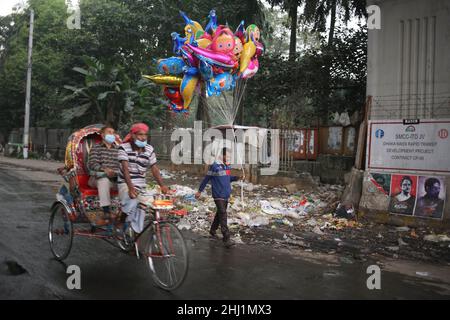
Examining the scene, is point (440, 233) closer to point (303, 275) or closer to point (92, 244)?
point (303, 275)

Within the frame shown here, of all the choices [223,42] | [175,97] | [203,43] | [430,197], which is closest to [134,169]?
[430,197]

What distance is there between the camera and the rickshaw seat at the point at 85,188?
6.26 meters

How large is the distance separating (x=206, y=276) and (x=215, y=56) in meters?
8.08

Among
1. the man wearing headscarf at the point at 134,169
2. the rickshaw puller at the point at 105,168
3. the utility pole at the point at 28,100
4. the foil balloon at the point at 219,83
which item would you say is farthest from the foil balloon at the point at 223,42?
the utility pole at the point at 28,100

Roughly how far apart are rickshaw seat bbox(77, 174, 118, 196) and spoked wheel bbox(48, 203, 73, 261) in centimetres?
36

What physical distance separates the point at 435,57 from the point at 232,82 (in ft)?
19.2

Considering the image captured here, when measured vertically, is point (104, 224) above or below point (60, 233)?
above

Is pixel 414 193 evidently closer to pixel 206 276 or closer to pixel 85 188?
pixel 206 276

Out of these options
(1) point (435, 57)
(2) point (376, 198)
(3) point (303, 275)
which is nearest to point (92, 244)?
(3) point (303, 275)

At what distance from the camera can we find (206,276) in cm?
561

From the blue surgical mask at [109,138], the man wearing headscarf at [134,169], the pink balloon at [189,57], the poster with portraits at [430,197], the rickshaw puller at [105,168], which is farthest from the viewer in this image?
the pink balloon at [189,57]

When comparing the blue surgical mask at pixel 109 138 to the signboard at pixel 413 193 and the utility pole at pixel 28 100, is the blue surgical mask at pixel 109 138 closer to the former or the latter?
the signboard at pixel 413 193

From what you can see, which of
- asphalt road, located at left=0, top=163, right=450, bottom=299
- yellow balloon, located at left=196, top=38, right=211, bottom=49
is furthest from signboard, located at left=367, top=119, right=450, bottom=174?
yellow balloon, located at left=196, top=38, right=211, bottom=49

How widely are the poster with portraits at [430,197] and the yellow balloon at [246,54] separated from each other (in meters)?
6.13
